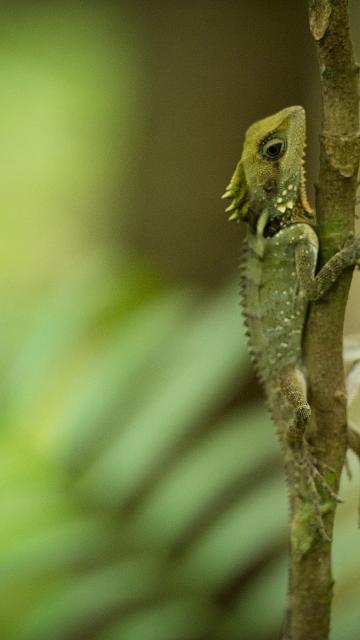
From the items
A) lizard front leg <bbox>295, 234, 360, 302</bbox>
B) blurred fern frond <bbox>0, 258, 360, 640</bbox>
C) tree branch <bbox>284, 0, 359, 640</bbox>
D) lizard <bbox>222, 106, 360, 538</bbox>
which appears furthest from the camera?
lizard <bbox>222, 106, 360, 538</bbox>

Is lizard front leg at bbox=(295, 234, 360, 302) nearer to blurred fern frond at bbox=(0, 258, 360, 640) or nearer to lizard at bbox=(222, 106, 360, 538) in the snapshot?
lizard at bbox=(222, 106, 360, 538)

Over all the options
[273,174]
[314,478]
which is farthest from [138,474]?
[273,174]

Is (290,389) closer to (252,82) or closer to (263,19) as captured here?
(252,82)

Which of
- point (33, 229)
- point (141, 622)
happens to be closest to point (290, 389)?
point (141, 622)

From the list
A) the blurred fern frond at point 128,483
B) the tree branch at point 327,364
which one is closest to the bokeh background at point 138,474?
the blurred fern frond at point 128,483

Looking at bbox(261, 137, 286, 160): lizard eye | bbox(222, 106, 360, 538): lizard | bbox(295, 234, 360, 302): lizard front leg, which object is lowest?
bbox(295, 234, 360, 302): lizard front leg

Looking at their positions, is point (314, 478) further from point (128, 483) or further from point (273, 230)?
point (273, 230)

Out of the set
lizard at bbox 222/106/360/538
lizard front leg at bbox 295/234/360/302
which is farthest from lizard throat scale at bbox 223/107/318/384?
lizard front leg at bbox 295/234/360/302
